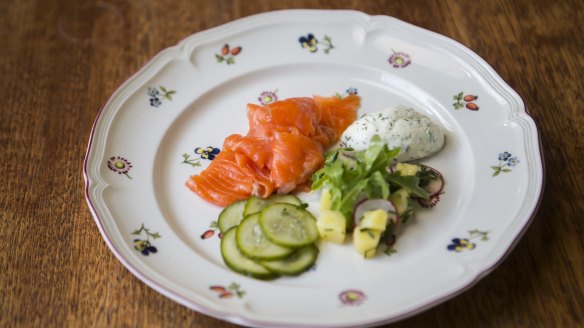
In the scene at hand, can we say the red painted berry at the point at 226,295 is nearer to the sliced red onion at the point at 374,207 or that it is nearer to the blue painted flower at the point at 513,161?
the sliced red onion at the point at 374,207

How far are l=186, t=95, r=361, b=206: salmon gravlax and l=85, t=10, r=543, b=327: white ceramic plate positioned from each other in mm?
125

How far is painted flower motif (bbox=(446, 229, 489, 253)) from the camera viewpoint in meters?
Answer: 2.82

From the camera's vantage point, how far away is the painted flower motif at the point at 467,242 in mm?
2820

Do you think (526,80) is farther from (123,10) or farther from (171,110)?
(123,10)

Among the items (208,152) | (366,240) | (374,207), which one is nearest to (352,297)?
(366,240)

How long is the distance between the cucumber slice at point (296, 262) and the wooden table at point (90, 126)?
13.1 inches

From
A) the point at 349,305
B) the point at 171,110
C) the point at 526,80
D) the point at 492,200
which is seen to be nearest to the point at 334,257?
the point at 349,305

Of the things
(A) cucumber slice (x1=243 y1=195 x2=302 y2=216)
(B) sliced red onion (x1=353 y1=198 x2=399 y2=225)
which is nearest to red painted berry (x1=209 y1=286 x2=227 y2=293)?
(A) cucumber slice (x1=243 y1=195 x2=302 y2=216)

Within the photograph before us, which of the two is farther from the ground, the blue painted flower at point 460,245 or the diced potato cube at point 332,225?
the diced potato cube at point 332,225

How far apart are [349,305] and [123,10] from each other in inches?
108

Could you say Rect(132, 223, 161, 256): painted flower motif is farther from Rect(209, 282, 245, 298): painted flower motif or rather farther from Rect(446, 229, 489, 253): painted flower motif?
Rect(446, 229, 489, 253): painted flower motif

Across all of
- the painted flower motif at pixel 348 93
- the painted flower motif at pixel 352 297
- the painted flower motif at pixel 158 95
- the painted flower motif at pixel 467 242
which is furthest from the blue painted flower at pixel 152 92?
the painted flower motif at pixel 467 242

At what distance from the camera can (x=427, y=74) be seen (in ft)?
12.0

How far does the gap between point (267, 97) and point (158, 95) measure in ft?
1.99
